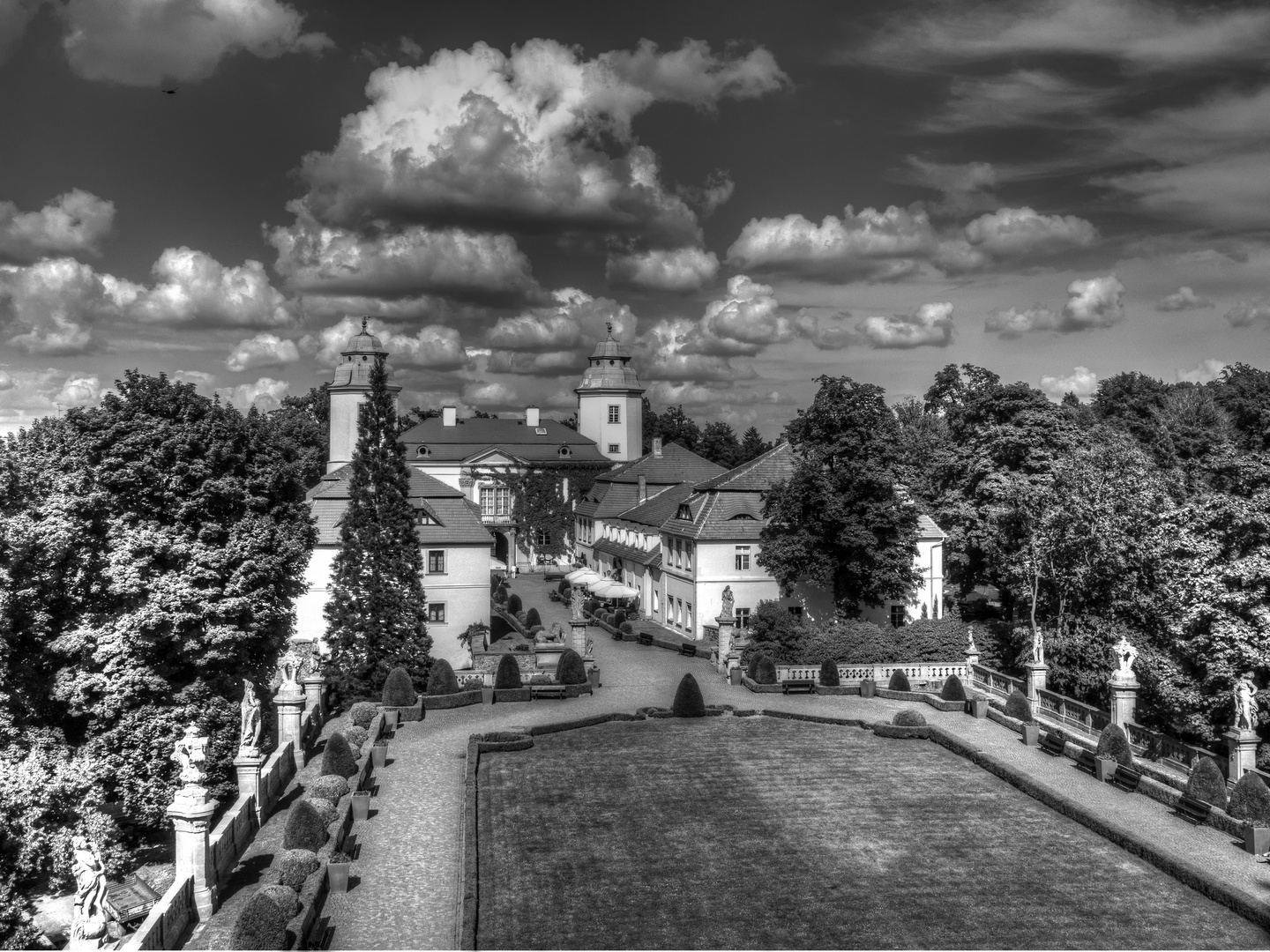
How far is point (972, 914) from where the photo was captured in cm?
1978

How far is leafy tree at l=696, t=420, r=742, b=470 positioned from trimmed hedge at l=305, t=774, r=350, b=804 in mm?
89545

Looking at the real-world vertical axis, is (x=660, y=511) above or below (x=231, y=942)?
above

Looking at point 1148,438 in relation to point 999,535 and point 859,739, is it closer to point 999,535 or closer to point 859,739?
point 999,535

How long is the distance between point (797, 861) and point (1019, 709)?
1567 cm

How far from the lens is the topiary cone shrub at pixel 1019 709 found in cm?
3522

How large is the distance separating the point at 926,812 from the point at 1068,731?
879 cm

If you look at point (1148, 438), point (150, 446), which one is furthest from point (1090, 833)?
point (1148, 438)

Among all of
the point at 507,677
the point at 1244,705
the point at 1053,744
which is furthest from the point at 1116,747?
the point at 507,677

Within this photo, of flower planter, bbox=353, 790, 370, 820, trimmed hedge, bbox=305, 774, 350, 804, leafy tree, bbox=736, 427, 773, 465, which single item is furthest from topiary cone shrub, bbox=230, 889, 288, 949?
leafy tree, bbox=736, 427, 773, 465

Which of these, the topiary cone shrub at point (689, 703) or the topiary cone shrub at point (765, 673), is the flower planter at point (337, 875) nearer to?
the topiary cone shrub at point (689, 703)

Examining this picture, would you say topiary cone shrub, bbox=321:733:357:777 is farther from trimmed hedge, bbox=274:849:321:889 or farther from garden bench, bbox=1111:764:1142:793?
garden bench, bbox=1111:764:1142:793

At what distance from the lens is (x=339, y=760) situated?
91.6 ft

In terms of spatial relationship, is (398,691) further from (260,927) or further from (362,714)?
(260,927)

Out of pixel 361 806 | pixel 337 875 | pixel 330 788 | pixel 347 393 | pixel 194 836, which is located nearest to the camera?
pixel 194 836
